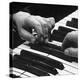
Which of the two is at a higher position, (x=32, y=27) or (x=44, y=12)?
(x=44, y=12)

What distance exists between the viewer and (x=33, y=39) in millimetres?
2881

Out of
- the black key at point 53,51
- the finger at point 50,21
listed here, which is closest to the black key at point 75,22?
the finger at point 50,21

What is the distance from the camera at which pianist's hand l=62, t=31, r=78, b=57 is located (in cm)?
304

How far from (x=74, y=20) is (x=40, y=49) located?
594mm

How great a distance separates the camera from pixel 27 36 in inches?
112

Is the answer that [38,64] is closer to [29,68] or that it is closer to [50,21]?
[29,68]

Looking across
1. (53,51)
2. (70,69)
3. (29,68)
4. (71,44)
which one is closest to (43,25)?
(53,51)

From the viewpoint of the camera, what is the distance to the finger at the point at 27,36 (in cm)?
281

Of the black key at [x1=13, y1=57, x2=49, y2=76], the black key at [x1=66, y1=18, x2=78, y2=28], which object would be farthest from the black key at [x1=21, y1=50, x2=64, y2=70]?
the black key at [x1=66, y1=18, x2=78, y2=28]

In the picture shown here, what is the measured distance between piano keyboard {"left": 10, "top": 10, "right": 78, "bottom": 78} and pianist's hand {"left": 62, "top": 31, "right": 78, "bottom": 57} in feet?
0.17

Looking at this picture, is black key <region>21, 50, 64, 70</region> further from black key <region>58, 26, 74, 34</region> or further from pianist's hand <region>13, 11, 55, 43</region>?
black key <region>58, 26, 74, 34</region>

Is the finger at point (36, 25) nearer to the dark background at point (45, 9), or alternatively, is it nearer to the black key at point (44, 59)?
the dark background at point (45, 9)

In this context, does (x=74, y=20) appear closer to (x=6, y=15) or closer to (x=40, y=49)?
(x=40, y=49)

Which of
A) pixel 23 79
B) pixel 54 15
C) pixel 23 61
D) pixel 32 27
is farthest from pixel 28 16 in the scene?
pixel 23 79
